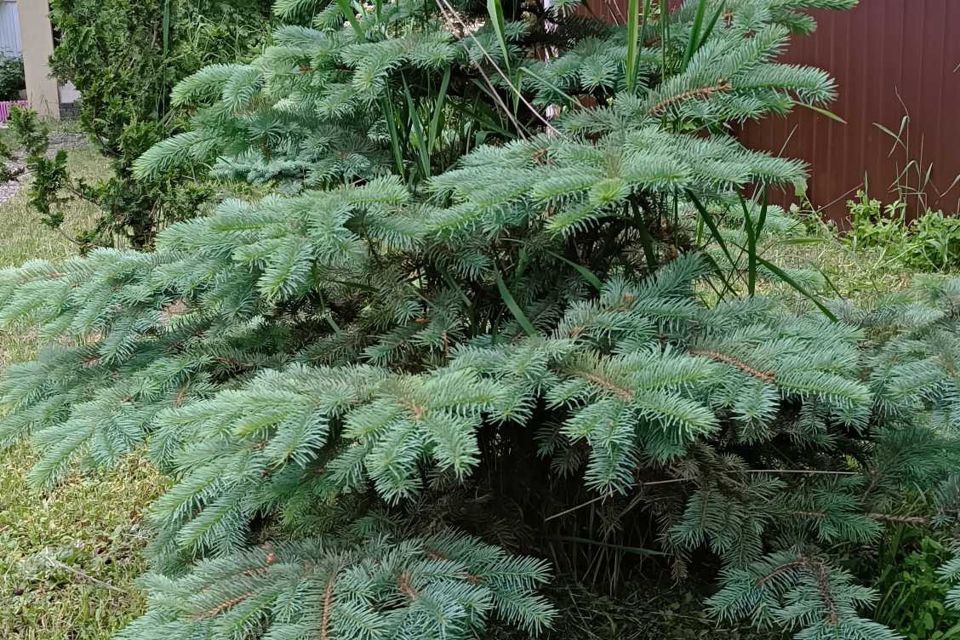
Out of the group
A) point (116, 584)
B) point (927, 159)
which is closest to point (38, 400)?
point (116, 584)

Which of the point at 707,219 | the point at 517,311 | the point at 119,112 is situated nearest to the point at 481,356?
the point at 517,311

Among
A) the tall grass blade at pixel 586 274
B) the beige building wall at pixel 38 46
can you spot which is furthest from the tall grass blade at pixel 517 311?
the beige building wall at pixel 38 46

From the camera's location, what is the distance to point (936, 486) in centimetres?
212

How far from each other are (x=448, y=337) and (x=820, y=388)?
833mm

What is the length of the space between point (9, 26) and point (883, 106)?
63.7 feet

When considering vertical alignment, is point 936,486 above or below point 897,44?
below

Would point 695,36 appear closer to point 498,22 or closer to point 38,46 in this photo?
point 498,22

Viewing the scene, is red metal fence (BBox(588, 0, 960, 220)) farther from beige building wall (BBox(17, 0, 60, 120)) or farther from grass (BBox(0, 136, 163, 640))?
beige building wall (BBox(17, 0, 60, 120))

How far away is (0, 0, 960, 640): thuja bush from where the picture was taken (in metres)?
1.74

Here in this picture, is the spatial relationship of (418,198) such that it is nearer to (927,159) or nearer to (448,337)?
(448,337)

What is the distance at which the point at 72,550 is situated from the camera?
3.12 meters

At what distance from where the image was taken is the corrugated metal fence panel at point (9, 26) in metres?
20.3

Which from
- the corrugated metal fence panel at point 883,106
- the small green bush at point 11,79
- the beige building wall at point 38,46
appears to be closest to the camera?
the corrugated metal fence panel at point 883,106

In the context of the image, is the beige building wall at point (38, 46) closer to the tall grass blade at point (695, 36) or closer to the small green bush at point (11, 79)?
the small green bush at point (11, 79)
